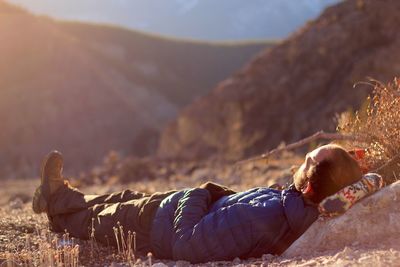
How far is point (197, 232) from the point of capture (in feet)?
14.5

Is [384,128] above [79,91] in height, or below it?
below

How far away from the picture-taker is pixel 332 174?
421 centimetres

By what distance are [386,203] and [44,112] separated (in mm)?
48511

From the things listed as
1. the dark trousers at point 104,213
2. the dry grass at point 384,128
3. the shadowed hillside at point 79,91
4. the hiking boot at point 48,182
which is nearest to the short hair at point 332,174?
the dry grass at point 384,128

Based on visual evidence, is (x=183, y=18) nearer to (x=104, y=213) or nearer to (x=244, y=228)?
(x=104, y=213)

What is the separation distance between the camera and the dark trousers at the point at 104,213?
15.8ft

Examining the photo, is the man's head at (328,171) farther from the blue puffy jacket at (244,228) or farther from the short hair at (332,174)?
the blue puffy jacket at (244,228)

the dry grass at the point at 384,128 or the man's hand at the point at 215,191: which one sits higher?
the dry grass at the point at 384,128

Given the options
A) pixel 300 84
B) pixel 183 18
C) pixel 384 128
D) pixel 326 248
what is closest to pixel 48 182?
pixel 326 248

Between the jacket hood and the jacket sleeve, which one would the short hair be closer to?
the jacket hood

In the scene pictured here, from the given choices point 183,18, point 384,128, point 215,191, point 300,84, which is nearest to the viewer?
point 215,191

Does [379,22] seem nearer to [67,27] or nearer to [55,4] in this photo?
[67,27]

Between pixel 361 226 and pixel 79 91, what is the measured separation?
5120 cm

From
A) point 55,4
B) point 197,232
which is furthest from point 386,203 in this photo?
point 55,4
